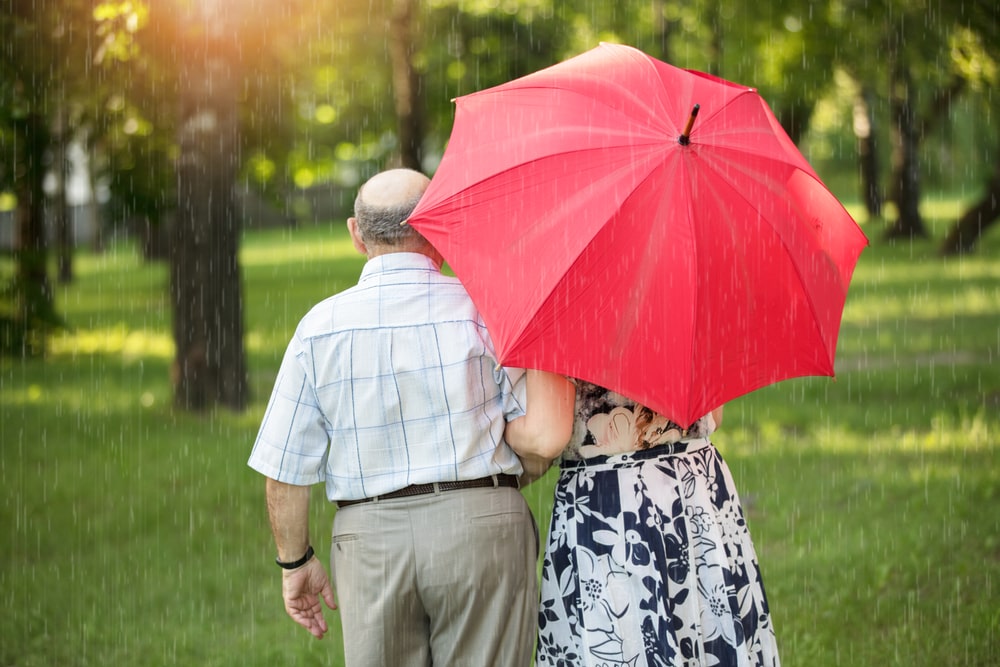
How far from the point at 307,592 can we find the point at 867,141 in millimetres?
29749

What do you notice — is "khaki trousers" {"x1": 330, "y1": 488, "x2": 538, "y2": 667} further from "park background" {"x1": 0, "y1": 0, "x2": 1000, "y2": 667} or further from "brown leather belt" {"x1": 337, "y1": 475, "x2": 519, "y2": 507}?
"park background" {"x1": 0, "y1": 0, "x2": 1000, "y2": 667}

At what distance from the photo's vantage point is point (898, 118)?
28.4 meters

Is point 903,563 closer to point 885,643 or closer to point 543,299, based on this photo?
point 885,643

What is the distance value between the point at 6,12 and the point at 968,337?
10.8 m

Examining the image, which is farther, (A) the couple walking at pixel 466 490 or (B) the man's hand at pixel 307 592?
(B) the man's hand at pixel 307 592

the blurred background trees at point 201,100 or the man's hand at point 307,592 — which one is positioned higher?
the blurred background trees at point 201,100

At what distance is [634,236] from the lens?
121 inches

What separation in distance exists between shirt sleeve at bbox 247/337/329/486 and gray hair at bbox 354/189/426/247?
0.37 m

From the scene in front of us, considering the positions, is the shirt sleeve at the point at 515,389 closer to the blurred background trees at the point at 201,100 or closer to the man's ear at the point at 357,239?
the man's ear at the point at 357,239

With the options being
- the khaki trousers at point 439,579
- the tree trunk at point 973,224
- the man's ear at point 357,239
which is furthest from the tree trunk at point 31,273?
the tree trunk at point 973,224

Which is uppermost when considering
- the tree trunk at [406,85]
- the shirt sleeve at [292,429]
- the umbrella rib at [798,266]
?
the tree trunk at [406,85]

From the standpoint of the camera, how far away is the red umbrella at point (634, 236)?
3055 millimetres

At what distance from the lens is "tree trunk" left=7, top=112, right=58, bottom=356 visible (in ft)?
39.9

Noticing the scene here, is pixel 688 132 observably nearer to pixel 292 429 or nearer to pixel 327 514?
pixel 292 429
